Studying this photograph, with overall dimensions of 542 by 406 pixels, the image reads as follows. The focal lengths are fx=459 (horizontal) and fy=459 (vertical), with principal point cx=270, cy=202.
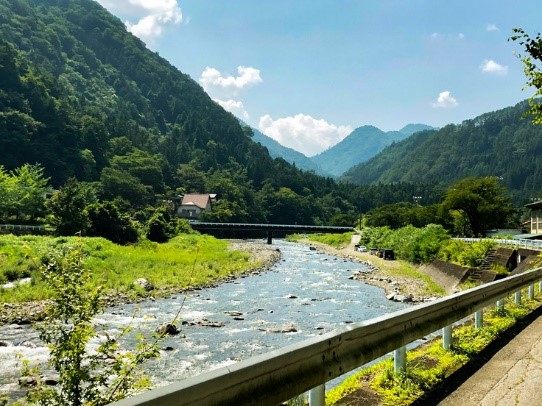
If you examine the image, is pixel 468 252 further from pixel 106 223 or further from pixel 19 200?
pixel 19 200

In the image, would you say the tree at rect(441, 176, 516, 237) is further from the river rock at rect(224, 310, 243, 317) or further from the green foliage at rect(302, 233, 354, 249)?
the river rock at rect(224, 310, 243, 317)

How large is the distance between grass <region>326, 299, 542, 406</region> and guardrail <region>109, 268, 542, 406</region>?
32 centimetres

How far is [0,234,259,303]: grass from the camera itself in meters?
30.1

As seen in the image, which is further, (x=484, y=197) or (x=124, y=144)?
(x=124, y=144)

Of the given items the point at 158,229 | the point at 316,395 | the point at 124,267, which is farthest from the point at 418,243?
the point at 316,395

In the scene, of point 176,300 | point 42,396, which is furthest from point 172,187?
point 42,396

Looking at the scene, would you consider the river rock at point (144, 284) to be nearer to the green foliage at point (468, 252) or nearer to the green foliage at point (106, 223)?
the green foliage at point (106, 223)

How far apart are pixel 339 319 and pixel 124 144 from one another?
402ft

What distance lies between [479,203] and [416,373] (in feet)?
218

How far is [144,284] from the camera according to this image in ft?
111

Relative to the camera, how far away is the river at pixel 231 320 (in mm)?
16344

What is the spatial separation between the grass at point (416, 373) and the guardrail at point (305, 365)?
0.32m

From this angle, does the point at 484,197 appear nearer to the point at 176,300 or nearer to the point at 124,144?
the point at 176,300

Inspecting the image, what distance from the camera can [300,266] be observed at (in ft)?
186
